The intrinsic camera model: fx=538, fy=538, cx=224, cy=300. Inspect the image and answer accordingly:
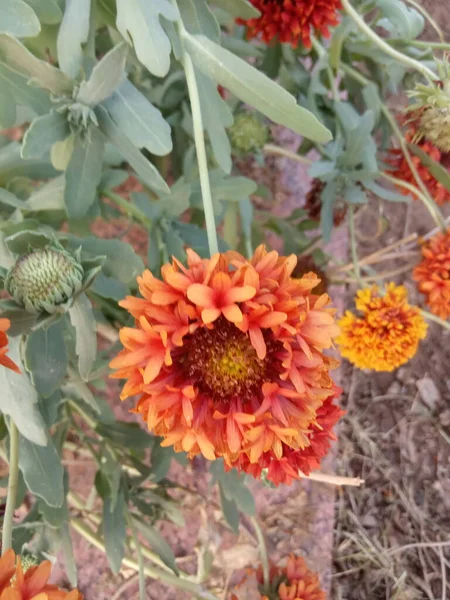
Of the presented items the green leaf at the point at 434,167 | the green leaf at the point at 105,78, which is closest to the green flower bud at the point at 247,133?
the green leaf at the point at 434,167

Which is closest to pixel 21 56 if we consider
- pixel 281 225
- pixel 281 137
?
pixel 281 225

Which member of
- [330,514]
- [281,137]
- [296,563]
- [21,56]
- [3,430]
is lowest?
[330,514]

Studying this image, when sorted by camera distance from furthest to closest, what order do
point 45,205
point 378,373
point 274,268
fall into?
point 378,373, point 45,205, point 274,268

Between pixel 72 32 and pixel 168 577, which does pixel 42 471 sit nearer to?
pixel 168 577

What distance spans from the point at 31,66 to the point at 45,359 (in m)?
0.34

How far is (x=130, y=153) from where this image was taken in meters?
0.61

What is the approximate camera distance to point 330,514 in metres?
1.29

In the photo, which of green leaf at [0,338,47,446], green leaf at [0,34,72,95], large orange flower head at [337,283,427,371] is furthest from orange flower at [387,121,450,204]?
green leaf at [0,338,47,446]

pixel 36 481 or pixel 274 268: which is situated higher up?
pixel 274 268

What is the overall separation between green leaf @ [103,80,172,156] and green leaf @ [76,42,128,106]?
20 mm

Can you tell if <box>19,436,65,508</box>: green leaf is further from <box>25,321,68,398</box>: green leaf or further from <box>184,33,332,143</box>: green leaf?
<box>184,33,332,143</box>: green leaf

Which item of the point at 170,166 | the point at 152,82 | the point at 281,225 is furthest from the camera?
the point at 170,166

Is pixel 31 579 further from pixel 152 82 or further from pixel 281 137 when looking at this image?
pixel 281 137

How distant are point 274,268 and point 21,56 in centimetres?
34
